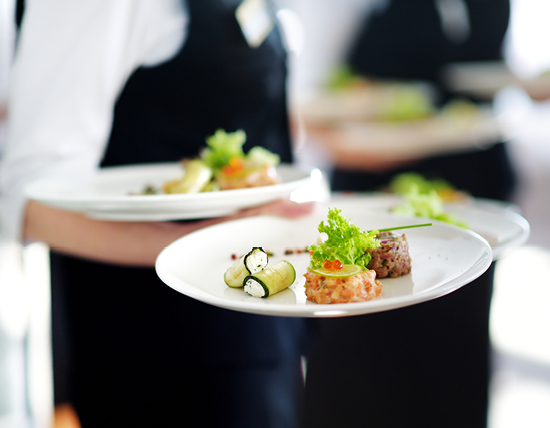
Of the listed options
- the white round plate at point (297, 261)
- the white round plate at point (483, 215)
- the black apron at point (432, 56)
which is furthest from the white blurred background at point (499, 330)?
the black apron at point (432, 56)

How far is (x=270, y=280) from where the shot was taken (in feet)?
2.17

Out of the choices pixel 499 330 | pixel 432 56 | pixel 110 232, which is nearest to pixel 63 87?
pixel 110 232

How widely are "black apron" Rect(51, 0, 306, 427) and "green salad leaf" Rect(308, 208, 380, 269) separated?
1.04 feet

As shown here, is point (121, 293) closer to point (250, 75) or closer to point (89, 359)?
point (89, 359)

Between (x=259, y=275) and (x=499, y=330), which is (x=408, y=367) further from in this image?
(x=499, y=330)

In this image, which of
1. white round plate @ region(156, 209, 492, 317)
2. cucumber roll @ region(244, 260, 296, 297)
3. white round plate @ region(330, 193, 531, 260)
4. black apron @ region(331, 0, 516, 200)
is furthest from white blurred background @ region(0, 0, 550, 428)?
cucumber roll @ region(244, 260, 296, 297)

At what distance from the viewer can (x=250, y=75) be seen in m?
1.37

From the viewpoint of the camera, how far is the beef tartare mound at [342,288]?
63 centimetres

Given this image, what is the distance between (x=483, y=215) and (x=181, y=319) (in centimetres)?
64

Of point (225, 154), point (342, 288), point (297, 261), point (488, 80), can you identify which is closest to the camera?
point (342, 288)

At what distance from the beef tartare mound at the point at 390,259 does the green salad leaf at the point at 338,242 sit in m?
0.02

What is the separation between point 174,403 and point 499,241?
0.76 metres

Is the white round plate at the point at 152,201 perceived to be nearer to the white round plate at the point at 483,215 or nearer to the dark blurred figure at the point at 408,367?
the white round plate at the point at 483,215

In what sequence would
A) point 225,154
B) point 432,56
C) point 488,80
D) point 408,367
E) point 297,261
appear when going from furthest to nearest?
1. point 432,56
2. point 488,80
3. point 225,154
4. point 408,367
5. point 297,261
